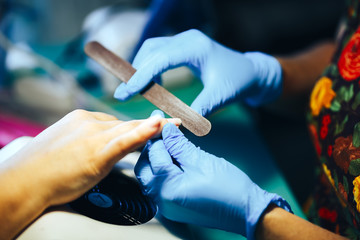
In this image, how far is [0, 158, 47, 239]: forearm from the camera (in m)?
0.58

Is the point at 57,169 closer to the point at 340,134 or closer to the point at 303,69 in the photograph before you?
the point at 340,134

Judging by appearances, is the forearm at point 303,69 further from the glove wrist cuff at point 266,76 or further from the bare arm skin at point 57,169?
the bare arm skin at point 57,169

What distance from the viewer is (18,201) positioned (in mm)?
591

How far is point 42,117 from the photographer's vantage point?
42.0 inches

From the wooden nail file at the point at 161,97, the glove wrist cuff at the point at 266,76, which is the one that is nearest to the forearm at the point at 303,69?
the glove wrist cuff at the point at 266,76

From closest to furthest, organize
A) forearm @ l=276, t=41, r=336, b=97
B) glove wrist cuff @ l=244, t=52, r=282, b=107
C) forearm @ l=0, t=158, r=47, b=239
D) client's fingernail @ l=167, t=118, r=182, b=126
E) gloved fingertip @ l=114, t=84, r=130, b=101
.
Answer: forearm @ l=0, t=158, r=47, b=239, client's fingernail @ l=167, t=118, r=182, b=126, gloved fingertip @ l=114, t=84, r=130, b=101, glove wrist cuff @ l=244, t=52, r=282, b=107, forearm @ l=276, t=41, r=336, b=97

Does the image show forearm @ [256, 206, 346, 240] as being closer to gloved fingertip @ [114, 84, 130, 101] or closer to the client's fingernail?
the client's fingernail

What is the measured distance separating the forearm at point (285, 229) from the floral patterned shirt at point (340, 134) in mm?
111

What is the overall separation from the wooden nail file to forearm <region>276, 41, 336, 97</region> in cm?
46

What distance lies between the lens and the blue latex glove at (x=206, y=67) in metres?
0.79

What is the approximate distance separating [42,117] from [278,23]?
3.88 ft

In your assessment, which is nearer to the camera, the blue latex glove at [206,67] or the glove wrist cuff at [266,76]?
the blue latex glove at [206,67]

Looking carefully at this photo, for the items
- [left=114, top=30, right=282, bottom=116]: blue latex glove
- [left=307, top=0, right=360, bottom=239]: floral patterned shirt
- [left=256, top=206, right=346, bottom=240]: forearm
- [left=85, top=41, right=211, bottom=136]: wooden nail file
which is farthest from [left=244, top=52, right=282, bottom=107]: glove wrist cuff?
[left=256, top=206, right=346, bottom=240]: forearm

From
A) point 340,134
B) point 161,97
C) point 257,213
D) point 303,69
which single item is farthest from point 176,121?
point 303,69
